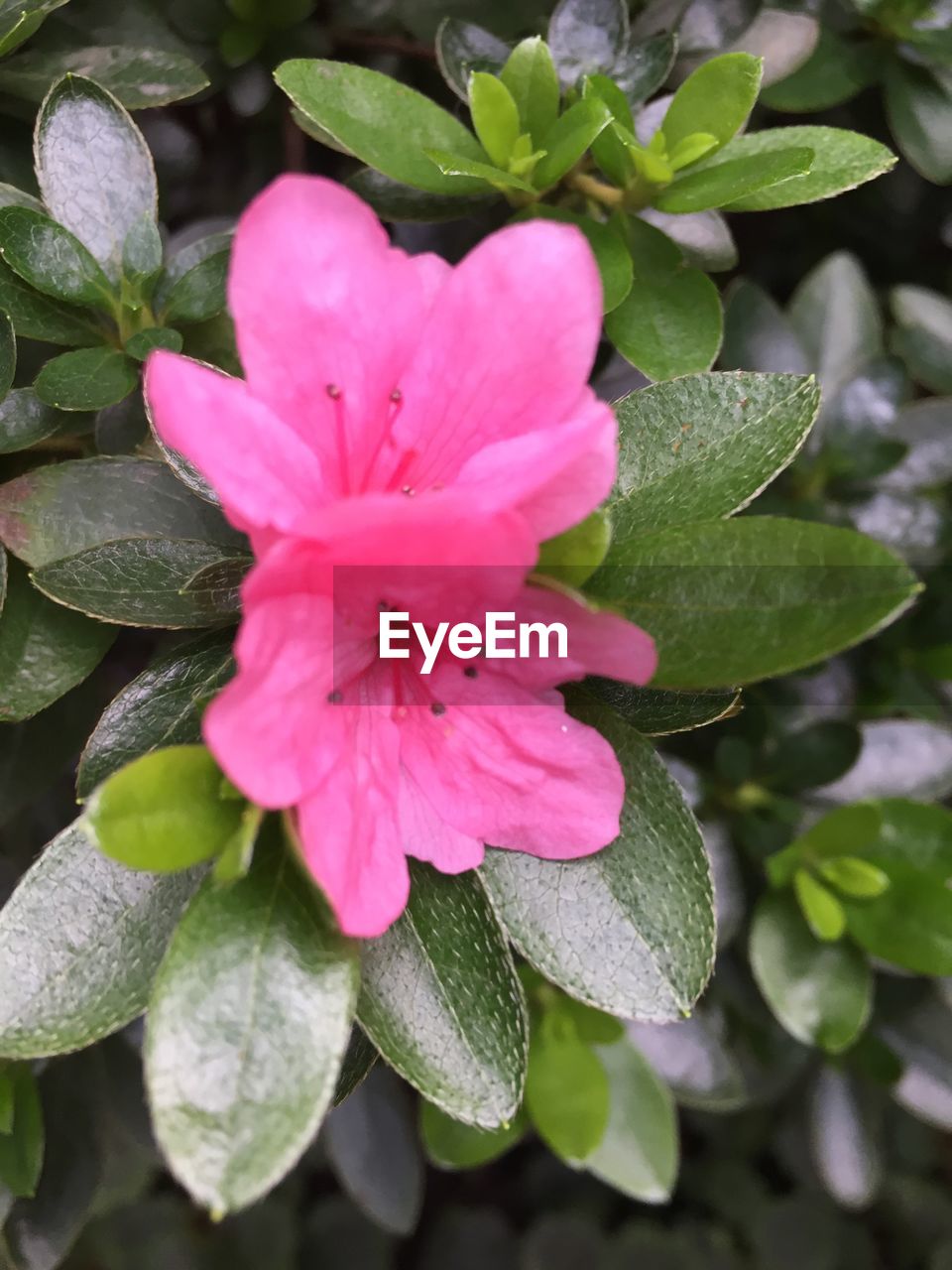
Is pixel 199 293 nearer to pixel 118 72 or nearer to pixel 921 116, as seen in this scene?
pixel 118 72

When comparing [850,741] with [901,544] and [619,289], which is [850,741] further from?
[619,289]

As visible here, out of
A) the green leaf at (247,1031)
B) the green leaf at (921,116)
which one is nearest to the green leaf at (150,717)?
the green leaf at (247,1031)

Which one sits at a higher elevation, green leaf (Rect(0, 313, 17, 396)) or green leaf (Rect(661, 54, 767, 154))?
green leaf (Rect(661, 54, 767, 154))

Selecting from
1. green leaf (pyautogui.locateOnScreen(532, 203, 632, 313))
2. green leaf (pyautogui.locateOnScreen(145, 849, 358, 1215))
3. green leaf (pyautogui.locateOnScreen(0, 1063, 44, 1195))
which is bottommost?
green leaf (pyautogui.locateOnScreen(0, 1063, 44, 1195))

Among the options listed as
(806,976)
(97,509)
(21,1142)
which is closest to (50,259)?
(97,509)

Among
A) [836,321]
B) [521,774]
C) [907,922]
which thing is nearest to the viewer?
[521,774]

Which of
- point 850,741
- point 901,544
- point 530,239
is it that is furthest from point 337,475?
point 901,544

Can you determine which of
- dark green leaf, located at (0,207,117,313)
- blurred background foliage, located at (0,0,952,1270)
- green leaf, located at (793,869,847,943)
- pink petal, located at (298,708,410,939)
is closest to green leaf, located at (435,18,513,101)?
blurred background foliage, located at (0,0,952,1270)

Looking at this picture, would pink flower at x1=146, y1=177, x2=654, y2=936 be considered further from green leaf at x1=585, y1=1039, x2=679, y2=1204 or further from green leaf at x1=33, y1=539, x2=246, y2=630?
green leaf at x1=585, y1=1039, x2=679, y2=1204
